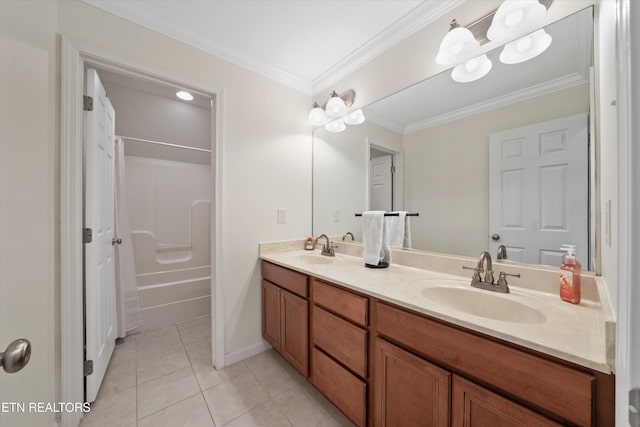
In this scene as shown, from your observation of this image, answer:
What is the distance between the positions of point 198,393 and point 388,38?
106 inches

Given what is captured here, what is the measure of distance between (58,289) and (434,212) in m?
2.17

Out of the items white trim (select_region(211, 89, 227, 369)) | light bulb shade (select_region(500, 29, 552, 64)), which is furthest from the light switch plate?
light bulb shade (select_region(500, 29, 552, 64))

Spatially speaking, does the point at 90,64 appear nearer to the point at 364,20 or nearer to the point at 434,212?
the point at 364,20

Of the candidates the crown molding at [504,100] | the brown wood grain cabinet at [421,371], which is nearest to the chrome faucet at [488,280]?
the brown wood grain cabinet at [421,371]

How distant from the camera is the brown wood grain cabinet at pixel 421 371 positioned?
0.63 metres

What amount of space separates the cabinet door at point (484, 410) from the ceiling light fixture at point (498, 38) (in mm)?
1441

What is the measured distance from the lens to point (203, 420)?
4.36ft

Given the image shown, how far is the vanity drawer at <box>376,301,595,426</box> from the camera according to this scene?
0.61m

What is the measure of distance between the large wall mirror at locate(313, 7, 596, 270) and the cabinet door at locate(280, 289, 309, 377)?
0.89 m

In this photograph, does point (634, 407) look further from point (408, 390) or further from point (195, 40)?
point (195, 40)

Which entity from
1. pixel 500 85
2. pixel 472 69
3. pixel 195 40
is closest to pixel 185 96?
pixel 195 40

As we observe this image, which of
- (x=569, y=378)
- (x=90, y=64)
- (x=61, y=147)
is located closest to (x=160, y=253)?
(x=61, y=147)

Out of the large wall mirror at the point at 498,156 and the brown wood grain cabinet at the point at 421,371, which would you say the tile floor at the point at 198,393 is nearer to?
the brown wood grain cabinet at the point at 421,371

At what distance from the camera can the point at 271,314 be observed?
187 cm
